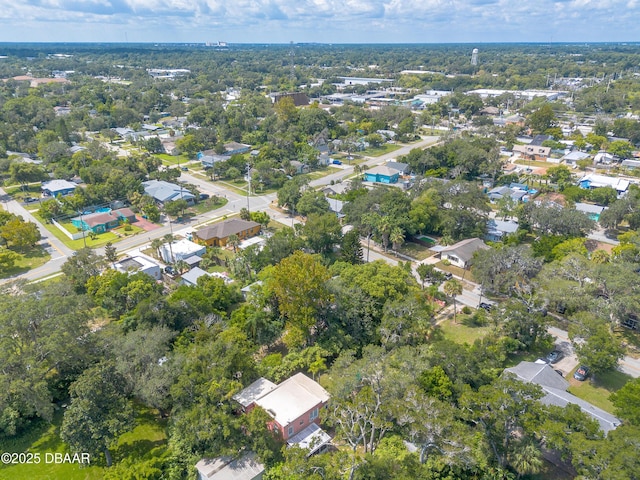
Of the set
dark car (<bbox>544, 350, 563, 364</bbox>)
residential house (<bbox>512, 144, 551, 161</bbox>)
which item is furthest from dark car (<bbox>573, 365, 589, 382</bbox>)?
residential house (<bbox>512, 144, 551, 161</bbox>)

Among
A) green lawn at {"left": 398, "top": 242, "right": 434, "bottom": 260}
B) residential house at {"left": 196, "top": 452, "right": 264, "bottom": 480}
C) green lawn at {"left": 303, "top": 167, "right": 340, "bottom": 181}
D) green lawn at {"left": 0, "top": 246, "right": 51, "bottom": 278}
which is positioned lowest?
green lawn at {"left": 0, "top": 246, "right": 51, "bottom": 278}

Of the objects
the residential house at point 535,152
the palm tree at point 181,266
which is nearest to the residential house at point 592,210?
the residential house at point 535,152

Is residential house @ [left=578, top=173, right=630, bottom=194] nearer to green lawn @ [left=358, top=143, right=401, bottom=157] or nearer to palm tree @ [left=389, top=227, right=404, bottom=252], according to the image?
palm tree @ [left=389, top=227, right=404, bottom=252]

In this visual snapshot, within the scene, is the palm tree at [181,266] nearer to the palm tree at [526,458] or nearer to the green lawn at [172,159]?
the palm tree at [526,458]

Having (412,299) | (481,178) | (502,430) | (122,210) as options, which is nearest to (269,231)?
(122,210)

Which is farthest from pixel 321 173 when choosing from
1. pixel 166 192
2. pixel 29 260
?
pixel 29 260
